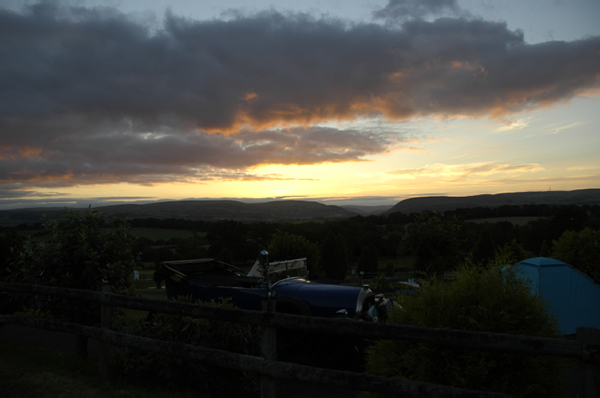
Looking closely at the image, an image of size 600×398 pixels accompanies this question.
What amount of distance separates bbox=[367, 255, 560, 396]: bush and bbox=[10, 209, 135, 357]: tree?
4557mm

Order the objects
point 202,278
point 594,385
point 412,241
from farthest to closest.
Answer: point 412,241
point 202,278
point 594,385

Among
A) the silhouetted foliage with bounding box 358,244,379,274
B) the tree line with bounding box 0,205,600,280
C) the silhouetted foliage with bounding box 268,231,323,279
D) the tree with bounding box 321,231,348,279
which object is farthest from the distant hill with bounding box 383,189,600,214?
the silhouetted foliage with bounding box 268,231,323,279

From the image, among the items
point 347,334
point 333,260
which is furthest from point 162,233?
point 347,334

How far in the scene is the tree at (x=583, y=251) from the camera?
11.2 meters

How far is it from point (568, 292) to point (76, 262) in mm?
12313

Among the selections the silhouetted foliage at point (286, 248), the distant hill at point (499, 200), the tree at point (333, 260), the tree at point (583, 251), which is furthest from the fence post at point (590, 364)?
the distant hill at point (499, 200)

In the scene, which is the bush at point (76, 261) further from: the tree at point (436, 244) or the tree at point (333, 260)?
the tree at point (333, 260)

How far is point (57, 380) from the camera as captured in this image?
3.92 meters

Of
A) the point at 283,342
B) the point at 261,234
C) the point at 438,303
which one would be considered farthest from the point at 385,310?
the point at 261,234

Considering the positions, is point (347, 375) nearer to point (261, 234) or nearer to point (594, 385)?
point (594, 385)

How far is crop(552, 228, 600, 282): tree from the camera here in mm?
11250

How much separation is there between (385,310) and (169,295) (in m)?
4.72

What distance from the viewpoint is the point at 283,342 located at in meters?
6.07

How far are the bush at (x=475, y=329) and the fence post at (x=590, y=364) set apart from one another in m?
1.12
